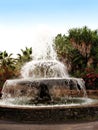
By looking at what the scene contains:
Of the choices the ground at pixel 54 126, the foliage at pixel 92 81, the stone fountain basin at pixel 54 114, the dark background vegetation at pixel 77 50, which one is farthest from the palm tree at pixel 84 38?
the ground at pixel 54 126

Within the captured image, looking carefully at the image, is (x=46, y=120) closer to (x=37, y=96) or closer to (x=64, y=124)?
(x=64, y=124)

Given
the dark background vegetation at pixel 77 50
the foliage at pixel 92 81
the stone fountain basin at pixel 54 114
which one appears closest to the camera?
the stone fountain basin at pixel 54 114

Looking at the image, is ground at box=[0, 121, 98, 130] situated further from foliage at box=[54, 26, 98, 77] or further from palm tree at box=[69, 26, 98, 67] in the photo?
palm tree at box=[69, 26, 98, 67]

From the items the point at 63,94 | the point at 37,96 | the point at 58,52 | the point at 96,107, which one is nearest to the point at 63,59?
the point at 58,52

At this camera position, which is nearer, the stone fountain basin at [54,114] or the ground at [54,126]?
the ground at [54,126]

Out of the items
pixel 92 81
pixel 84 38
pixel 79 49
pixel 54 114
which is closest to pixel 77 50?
pixel 79 49

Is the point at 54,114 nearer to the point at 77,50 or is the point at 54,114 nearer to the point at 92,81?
the point at 92,81

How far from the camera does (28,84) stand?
36.9 feet

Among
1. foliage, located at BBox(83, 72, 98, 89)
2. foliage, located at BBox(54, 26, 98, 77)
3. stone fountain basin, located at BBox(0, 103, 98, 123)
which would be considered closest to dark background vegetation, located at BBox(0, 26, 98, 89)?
foliage, located at BBox(54, 26, 98, 77)

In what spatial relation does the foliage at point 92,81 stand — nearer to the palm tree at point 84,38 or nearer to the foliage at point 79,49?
the foliage at point 79,49

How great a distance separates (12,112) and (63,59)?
2093cm

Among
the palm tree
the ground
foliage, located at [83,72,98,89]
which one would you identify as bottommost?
foliage, located at [83,72,98,89]

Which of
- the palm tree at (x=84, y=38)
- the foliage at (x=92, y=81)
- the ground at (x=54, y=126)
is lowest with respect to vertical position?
the foliage at (x=92, y=81)

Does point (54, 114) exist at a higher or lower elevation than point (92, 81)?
higher
